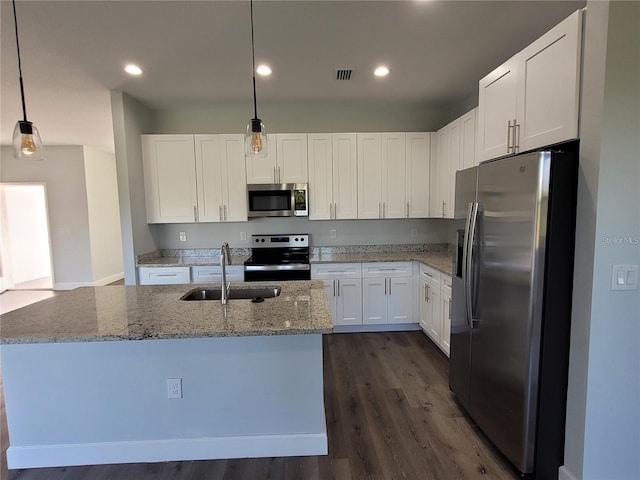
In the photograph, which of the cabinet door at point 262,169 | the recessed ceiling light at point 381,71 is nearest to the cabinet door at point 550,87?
the recessed ceiling light at point 381,71

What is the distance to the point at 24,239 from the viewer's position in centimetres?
711

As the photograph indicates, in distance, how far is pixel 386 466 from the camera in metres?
1.82

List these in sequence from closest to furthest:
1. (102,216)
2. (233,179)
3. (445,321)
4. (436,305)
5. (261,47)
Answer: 1. (261,47)
2. (445,321)
3. (436,305)
4. (233,179)
5. (102,216)

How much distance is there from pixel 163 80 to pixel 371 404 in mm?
3549

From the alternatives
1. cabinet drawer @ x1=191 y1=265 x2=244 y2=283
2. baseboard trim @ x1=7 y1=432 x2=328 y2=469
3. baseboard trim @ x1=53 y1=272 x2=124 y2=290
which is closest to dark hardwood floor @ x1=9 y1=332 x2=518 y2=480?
baseboard trim @ x1=7 y1=432 x2=328 y2=469


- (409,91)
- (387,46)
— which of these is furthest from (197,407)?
(409,91)

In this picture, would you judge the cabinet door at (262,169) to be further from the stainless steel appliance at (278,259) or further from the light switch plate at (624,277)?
the light switch plate at (624,277)

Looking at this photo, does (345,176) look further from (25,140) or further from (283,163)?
(25,140)

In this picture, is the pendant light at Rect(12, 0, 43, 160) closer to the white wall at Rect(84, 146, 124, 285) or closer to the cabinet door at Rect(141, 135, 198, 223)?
the cabinet door at Rect(141, 135, 198, 223)

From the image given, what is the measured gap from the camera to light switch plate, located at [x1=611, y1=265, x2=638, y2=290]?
4.77 feet

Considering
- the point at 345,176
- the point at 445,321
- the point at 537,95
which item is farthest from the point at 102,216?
the point at 537,95

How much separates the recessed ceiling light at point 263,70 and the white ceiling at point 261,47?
0.08 metres

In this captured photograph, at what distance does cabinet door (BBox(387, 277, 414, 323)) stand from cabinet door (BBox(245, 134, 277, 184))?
190 centimetres

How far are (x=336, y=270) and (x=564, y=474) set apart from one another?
2430 mm
